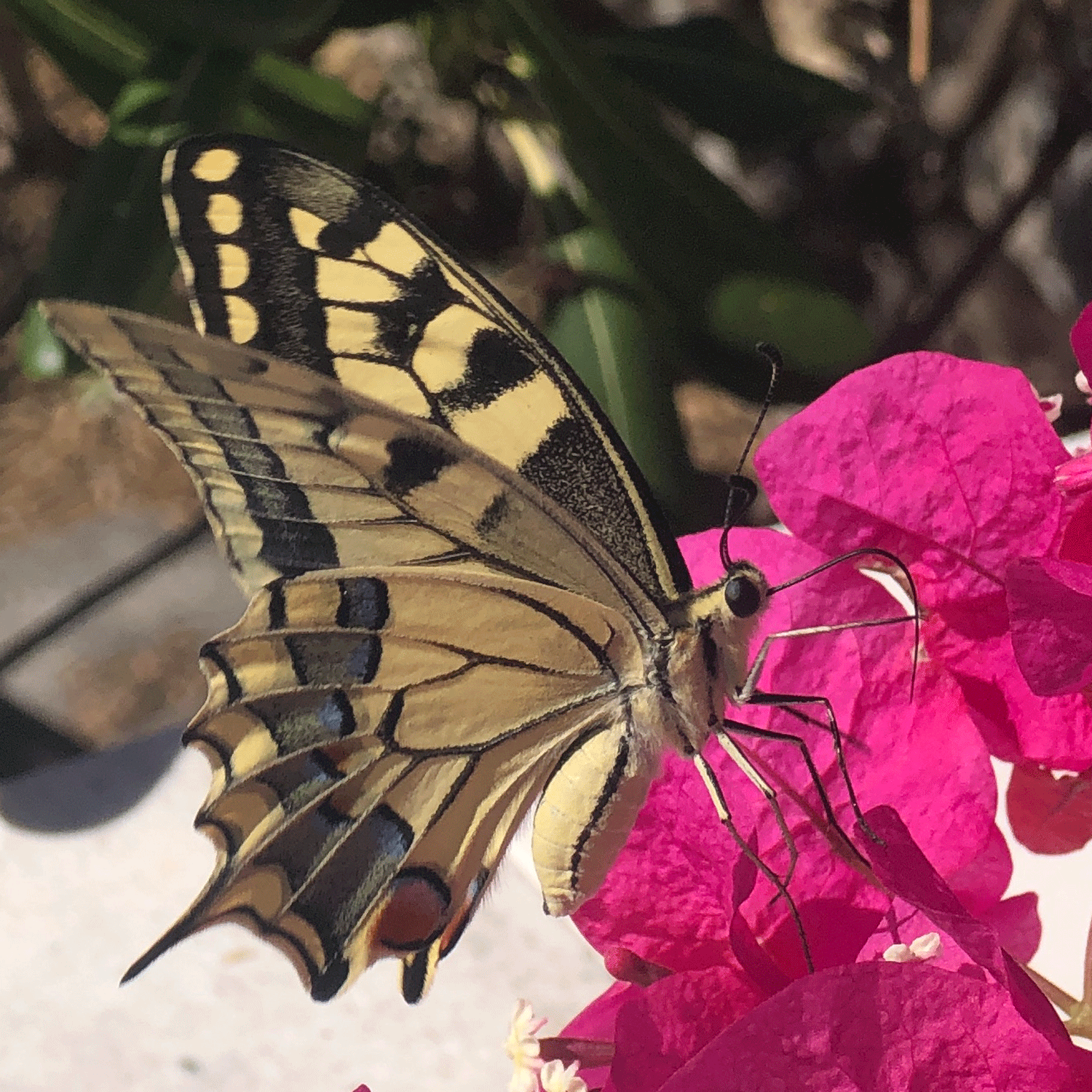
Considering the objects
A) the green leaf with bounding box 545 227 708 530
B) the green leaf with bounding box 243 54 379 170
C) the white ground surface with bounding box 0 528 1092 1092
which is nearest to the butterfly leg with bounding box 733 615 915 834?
the white ground surface with bounding box 0 528 1092 1092

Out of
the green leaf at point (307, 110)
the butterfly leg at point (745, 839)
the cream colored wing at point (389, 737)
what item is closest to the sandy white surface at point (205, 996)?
the cream colored wing at point (389, 737)

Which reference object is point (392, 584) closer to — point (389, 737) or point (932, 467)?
point (389, 737)

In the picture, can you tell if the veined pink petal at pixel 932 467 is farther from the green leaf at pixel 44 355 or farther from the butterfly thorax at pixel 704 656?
the green leaf at pixel 44 355

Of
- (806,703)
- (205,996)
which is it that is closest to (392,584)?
(806,703)

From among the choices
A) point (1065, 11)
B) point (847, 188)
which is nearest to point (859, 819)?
point (1065, 11)

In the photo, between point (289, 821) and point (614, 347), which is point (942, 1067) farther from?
point (614, 347)

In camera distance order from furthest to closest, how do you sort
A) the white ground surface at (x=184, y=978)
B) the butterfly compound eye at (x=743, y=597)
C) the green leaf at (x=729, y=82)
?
the green leaf at (x=729, y=82)
the white ground surface at (x=184, y=978)
the butterfly compound eye at (x=743, y=597)
